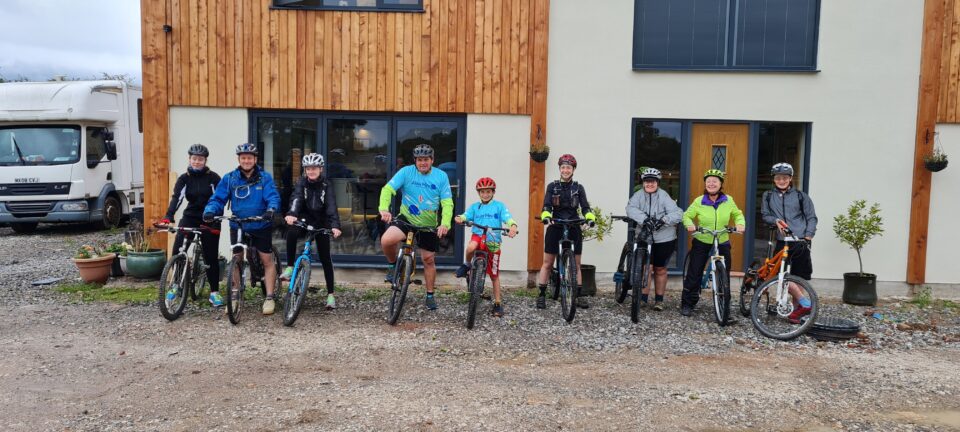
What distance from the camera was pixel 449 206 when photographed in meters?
A: 6.65

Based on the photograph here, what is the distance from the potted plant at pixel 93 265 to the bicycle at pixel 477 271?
17.0 ft

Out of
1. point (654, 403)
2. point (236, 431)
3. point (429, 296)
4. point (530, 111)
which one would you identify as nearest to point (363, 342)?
point (429, 296)

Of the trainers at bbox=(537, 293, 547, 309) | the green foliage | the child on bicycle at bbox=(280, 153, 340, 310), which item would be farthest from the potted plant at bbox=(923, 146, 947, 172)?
the child on bicycle at bbox=(280, 153, 340, 310)

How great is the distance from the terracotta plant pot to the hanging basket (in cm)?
1070

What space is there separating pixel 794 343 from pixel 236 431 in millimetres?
5002

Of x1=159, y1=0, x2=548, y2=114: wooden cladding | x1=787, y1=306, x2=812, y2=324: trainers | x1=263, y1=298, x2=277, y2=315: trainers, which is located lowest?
x1=263, y1=298, x2=277, y2=315: trainers

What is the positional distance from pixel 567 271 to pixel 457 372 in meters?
2.01

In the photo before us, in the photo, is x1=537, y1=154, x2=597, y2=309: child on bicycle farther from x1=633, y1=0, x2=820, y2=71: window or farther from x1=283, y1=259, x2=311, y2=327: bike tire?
x1=283, y1=259, x2=311, y2=327: bike tire

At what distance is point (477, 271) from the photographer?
6.43m

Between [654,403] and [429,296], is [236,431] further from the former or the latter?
[429,296]

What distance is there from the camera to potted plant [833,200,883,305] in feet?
26.3

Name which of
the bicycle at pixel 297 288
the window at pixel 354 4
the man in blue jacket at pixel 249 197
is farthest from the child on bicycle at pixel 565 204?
the window at pixel 354 4

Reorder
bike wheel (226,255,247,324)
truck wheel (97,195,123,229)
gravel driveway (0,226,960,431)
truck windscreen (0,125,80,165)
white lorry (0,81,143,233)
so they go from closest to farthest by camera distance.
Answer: gravel driveway (0,226,960,431), bike wheel (226,255,247,324), white lorry (0,81,143,233), truck windscreen (0,125,80,165), truck wheel (97,195,123,229)

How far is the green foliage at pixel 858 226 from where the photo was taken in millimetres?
8023
